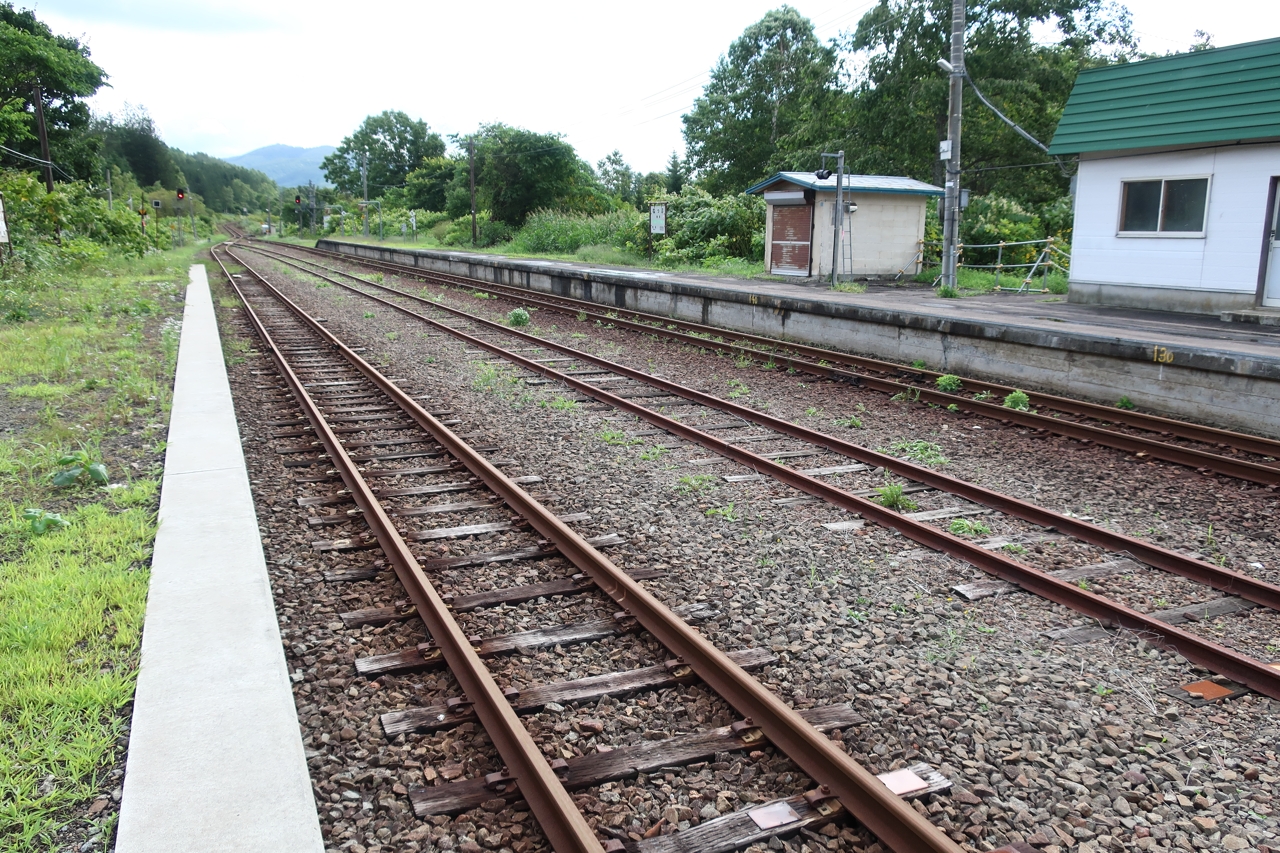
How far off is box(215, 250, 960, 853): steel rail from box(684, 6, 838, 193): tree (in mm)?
51636

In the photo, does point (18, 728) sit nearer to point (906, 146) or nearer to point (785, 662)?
point (785, 662)

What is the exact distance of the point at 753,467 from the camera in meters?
7.63

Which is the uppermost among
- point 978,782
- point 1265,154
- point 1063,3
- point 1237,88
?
point 1063,3

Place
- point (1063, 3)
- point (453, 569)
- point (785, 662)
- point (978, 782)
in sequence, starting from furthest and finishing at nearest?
point (1063, 3) → point (453, 569) → point (785, 662) → point (978, 782)

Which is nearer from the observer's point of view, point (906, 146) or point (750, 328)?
point (750, 328)

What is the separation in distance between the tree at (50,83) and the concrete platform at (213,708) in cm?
3739

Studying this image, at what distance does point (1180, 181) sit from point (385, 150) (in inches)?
4479

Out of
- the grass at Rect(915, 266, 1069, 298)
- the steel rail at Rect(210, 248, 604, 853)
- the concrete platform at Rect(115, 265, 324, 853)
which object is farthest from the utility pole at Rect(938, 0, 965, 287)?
the concrete platform at Rect(115, 265, 324, 853)

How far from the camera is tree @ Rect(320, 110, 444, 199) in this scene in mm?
114438

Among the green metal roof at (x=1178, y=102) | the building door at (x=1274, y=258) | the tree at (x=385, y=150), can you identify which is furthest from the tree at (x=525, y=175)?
the tree at (x=385, y=150)

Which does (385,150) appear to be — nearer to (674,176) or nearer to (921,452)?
(674,176)

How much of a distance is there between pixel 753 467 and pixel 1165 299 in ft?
41.6

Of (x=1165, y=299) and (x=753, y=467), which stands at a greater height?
(x=1165, y=299)

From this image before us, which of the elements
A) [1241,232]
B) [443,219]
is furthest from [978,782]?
[443,219]
